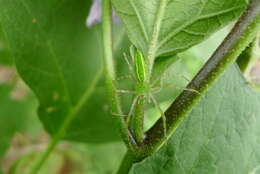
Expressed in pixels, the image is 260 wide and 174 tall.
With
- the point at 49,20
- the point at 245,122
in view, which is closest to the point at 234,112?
the point at 245,122

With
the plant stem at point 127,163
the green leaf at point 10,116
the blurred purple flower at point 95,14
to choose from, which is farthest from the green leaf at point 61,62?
the green leaf at point 10,116

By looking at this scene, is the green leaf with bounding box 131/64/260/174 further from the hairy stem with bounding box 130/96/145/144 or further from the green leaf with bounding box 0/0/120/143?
the green leaf with bounding box 0/0/120/143

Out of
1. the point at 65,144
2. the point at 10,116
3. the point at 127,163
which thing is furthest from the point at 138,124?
the point at 65,144

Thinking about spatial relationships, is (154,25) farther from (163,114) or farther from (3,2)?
(3,2)

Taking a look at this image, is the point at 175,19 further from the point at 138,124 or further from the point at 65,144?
the point at 65,144

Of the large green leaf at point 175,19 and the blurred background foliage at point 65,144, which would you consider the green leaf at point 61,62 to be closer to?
the blurred background foliage at point 65,144
